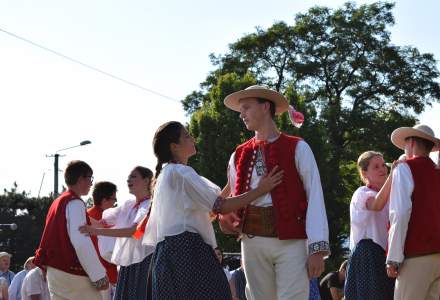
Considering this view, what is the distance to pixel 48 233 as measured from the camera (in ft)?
24.3

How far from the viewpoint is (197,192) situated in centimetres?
538

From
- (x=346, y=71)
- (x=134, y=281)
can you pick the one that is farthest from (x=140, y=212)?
(x=346, y=71)

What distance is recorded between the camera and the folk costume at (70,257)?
7215 mm

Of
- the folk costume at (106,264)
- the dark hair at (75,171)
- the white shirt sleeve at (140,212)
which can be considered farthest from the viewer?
the folk costume at (106,264)

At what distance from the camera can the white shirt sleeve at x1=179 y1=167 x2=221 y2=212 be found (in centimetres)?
536

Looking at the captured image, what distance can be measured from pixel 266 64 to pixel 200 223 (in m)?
31.5

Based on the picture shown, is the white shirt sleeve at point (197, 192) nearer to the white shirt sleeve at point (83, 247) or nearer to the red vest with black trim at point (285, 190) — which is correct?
the red vest with black trim at point (285, 190)

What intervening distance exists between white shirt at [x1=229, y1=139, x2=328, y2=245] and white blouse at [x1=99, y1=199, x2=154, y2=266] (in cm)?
263

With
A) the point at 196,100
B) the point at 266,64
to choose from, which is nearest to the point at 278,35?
the point at 266,64

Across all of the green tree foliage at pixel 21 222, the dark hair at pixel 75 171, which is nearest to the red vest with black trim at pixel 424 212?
the dark hair at pixel 75 171

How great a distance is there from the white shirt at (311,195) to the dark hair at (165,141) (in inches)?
23.3

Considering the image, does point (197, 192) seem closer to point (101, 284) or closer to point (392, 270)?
point (392, 270)

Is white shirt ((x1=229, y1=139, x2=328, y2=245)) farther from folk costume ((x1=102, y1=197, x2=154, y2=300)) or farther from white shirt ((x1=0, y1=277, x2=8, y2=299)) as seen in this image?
white shirt ((x1=0, y1=277, x2=8, y2=299))

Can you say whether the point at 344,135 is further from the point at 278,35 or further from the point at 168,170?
the point at 168,170
